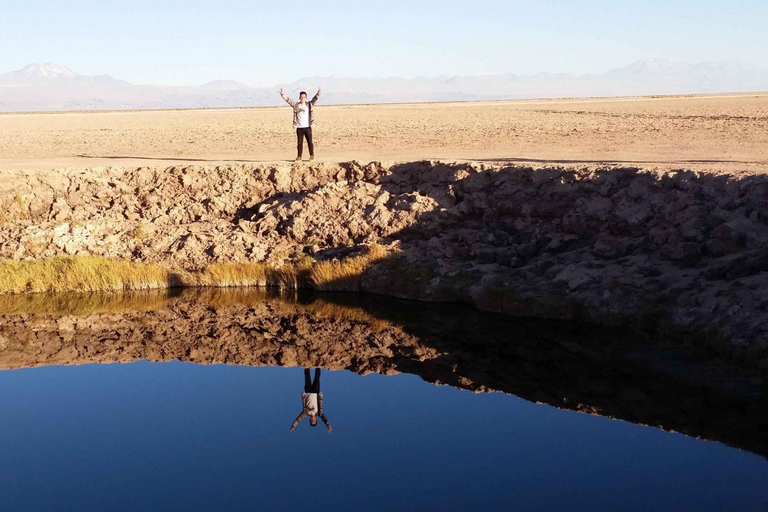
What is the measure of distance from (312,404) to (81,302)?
7.47 metres

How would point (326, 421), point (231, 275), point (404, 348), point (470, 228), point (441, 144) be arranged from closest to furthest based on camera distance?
point (326, 421)
point (404, 348)
point (470, 228)
point (231, 275)
point (441, 144)

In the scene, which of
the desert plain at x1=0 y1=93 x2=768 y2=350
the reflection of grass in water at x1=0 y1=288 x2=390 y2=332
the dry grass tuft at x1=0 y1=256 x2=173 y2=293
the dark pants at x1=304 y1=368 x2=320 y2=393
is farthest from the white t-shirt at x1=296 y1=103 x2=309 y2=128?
the dark pants at x1=304 y1=368 x2=320 y2=393

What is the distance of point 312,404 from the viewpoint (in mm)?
11461

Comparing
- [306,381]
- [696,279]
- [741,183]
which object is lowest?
[306,381]

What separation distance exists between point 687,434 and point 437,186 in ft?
30.8

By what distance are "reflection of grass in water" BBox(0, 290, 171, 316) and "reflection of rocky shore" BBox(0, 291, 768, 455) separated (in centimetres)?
4

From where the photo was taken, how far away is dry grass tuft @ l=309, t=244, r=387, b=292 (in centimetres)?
1738

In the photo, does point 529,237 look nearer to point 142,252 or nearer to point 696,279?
point 696,279

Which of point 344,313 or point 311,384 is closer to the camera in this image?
point 311,384

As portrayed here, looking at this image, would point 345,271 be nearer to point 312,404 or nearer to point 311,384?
point 311,384

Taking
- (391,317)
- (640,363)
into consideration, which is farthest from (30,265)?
(640,363)

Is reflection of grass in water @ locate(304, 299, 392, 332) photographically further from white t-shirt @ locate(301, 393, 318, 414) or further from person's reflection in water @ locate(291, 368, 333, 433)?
white t-shirt @ locate(301, 393, 318, 414)

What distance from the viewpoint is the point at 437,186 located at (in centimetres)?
A: 1877

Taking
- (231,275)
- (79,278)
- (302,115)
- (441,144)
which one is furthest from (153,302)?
(441,144)
